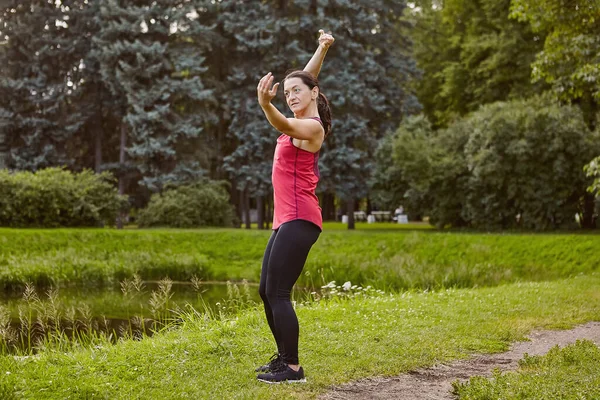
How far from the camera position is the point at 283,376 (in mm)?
5371

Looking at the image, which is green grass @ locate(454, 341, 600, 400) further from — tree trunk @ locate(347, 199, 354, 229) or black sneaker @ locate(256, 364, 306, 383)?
tree trunk @ locate(347, 199, 354, 229)

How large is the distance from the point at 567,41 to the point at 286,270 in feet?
41.8

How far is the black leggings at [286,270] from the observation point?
5199 mm

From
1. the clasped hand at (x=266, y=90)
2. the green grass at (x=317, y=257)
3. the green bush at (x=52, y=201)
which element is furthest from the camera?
the green bush at (x=52, y=201)

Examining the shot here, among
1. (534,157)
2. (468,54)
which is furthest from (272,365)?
(468,54)

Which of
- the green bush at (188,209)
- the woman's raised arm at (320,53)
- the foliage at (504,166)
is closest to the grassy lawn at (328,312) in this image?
the woman's raised arm at (320,53)

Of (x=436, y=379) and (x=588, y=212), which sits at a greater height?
(x=588, y=212)

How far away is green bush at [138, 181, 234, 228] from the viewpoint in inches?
909

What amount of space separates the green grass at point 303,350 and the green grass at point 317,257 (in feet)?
14.5

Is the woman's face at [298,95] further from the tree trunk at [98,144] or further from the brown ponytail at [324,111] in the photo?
the tree trunk at [98,144]

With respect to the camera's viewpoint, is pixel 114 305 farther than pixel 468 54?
No

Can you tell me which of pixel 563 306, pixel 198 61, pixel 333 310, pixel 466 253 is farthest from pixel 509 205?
pixel 333 310

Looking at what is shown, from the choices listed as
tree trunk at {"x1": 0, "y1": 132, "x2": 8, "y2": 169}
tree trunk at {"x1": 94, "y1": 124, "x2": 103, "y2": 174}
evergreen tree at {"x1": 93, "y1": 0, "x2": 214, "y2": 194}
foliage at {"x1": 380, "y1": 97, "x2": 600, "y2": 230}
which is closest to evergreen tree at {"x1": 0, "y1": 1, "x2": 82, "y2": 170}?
tree trunk at {"x1": 0, "y1": 132, "x2": 8, "y2": 169}

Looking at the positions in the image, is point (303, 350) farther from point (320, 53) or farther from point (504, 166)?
point (504, 166)
